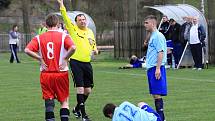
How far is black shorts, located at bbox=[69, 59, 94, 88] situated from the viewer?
39.9 ft

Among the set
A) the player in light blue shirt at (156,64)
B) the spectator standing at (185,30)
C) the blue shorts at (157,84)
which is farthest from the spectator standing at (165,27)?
the blue shorts at (157,84)

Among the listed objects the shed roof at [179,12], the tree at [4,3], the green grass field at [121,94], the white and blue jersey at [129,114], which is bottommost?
→ the green grass field at [121,94]

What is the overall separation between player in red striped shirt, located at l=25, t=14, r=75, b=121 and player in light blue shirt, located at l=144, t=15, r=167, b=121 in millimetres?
1571

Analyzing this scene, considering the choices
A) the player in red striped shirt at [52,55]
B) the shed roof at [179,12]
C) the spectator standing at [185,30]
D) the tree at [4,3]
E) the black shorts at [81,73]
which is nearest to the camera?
the player in red striped shirt at [52,55]

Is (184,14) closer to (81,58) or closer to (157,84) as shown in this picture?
(81,58)

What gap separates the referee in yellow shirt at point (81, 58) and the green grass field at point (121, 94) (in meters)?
0.49

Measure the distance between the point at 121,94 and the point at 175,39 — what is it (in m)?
10.7

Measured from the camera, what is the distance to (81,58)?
12.2 meters

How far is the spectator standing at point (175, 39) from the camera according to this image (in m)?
26.3

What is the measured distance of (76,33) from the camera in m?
12.3

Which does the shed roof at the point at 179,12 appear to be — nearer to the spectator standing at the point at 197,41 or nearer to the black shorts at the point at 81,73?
the spectator standing at the point at 197,41

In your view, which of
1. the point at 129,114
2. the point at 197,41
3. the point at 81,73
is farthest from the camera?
the point at 197,41

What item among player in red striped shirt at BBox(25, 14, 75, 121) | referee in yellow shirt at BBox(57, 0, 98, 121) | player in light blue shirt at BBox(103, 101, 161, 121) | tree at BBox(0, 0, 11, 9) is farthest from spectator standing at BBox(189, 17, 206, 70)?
A: tree at BBox(0, 0, 11, 9)

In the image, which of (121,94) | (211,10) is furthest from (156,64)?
(211,10)
